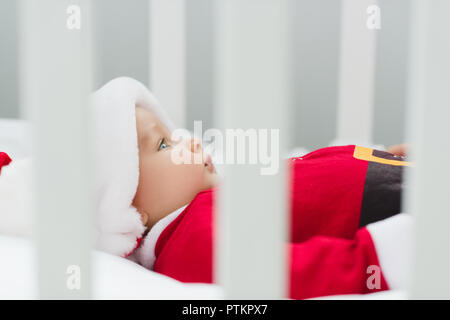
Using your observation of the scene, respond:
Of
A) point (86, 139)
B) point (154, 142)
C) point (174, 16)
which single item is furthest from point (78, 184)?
point (174, 16)

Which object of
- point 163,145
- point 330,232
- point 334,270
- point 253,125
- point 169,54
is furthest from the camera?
point 169,54

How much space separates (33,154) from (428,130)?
28 centimetres

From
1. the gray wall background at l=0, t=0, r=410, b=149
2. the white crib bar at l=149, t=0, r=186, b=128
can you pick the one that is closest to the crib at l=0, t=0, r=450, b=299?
the white crib bar at l=149, t=0, r=186, b=128

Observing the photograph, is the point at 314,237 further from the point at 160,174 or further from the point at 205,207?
the point at 160,174

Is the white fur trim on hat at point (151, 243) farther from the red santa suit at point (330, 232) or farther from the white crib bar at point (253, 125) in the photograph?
the white crib bar at point (253, 125)

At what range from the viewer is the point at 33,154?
302mm

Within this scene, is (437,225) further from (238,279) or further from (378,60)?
(378,60)

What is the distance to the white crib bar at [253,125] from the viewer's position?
26 cm

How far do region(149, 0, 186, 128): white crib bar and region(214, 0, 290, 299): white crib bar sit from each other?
2.11ft

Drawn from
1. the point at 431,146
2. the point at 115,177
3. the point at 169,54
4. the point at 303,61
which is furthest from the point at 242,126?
the point at 303,61

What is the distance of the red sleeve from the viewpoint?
1.56 ft

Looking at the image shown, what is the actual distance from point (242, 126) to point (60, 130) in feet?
0.43

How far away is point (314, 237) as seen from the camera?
0.55 metres

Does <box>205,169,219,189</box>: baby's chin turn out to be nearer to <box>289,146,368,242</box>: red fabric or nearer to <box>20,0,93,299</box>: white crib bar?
<box>289,146,368,242</box>: red fabric
